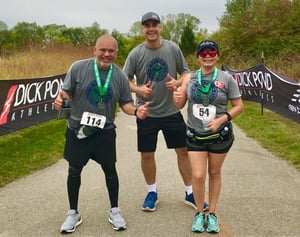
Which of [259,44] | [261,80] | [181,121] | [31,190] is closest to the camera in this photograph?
[181,121]

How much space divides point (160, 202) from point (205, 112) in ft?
5.22

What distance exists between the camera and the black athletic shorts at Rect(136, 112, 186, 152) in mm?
4750

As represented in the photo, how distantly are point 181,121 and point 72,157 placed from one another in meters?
1.35

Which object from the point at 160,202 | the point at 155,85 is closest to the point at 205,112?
the point at 155,85

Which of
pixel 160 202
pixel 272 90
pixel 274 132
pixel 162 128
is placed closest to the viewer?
pixel 162 128

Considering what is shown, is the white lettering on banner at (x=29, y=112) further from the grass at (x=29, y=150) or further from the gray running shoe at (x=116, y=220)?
the gray running shoe at (x=116, y=220)

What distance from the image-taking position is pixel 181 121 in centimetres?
480

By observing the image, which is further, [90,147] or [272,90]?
[272,90]

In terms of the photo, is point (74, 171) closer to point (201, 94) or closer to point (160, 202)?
point (160, 202)

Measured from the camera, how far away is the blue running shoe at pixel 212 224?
161 inches

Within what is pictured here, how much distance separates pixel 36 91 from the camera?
977 centimetres

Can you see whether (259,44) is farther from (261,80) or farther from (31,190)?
(31,190)

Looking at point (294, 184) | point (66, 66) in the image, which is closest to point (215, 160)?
point (294, 184)

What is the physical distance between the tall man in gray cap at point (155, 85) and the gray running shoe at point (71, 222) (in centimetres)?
81
